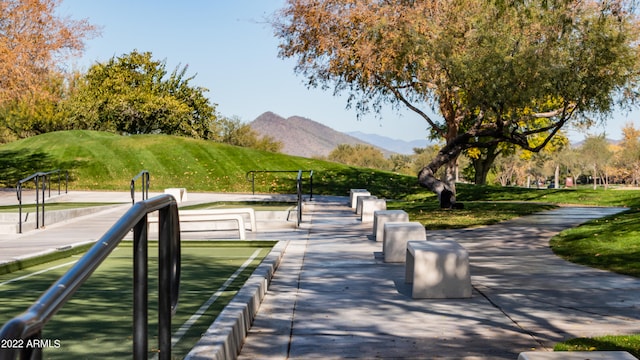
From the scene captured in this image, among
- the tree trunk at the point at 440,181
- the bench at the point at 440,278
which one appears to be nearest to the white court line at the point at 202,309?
the bench at the point at 440,278

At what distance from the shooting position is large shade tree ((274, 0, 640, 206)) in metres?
19.9

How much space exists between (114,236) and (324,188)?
124 feet

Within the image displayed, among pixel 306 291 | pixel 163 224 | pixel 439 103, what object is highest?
pixel 439 103

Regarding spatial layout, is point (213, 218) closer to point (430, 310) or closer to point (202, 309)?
point (202, 309)

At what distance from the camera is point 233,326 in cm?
595

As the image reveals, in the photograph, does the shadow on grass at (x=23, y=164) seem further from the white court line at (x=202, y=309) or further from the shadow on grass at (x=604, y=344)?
the shadow on grass at (x=604, y=344)

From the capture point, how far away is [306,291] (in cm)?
909

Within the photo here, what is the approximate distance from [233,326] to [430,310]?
262 centimetres

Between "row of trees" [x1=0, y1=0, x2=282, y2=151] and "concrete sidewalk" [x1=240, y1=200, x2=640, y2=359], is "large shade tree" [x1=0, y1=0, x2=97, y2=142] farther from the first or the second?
"concrete sidewalk" [x1=240, y1=200, x2=640, y2=359]

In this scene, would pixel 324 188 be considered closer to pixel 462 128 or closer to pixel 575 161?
pixel 462 128

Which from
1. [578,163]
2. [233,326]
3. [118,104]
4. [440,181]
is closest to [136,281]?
[233,326]

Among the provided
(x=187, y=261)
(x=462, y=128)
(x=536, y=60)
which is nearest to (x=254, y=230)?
(x=187, y=261)

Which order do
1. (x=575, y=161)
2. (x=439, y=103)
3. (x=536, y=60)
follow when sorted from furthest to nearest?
(x=575, y=161)
(x=439, y=103)
(x=536, y=60)

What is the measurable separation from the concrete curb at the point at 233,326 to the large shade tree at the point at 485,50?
10.2 metres
